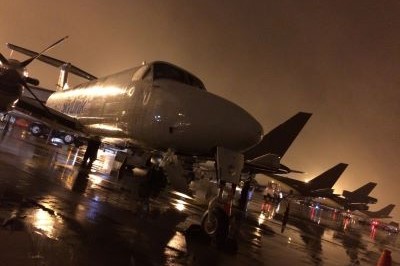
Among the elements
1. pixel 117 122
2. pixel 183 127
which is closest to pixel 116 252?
pixel 183 127

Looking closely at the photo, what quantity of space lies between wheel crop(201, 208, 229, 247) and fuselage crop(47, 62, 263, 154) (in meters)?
1.75

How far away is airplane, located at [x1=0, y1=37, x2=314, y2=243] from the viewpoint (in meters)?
10.4

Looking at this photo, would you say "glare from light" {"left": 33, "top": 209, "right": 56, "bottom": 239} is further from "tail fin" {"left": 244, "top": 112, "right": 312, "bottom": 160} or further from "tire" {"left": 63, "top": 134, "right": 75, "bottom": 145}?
"tire" {"left": 63, "top": 134, "right": 75, "bottom": 145}

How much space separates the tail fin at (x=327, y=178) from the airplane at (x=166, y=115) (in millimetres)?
44892

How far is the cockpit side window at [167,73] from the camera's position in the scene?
1297 centimetres

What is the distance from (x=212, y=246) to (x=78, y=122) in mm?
11544

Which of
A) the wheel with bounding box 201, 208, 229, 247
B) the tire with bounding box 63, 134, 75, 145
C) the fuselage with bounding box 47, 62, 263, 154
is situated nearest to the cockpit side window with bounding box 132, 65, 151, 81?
the fuselage with bounding box 47, 62, 263, 154

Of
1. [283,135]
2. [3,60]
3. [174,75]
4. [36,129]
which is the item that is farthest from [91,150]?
[36,129]

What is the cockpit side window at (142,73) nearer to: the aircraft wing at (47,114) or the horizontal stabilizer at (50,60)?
the aircraft wing at (47,114)

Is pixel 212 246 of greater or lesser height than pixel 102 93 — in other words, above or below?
below

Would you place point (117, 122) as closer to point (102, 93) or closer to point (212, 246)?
point (102, 93)

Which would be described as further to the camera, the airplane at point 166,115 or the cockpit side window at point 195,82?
the cockpit side window at point 195,82

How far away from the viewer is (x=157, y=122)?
11.8 m

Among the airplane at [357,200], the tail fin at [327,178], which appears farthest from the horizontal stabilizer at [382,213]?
the tail fin at [327,178]
